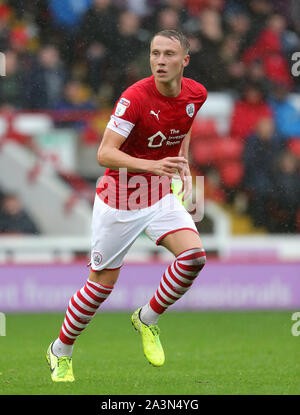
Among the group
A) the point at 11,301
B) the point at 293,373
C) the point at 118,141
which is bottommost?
the point at 11,301

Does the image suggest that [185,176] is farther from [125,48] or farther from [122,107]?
[125,48]

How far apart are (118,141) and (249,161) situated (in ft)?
19.6

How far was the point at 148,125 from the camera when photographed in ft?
18.6

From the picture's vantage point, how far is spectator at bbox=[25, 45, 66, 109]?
11320 mm

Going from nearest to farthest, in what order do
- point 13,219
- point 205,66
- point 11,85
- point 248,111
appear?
point 13,219 → point 205,66 → point 11,85 → point 248,111

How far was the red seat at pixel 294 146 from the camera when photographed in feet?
38.1

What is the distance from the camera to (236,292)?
34.7 ft

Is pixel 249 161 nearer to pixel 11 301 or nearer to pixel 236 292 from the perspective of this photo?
pixel 236 292

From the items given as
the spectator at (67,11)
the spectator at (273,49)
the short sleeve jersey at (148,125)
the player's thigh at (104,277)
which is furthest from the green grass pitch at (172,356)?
the spectator at (67,11)

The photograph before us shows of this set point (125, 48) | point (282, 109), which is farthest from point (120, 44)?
point (282, 109)

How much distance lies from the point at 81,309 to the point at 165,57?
170 cm

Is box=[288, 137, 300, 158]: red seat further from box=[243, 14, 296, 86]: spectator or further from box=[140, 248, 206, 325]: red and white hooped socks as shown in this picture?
box=[140, 248, 206, 325]: red and white hooped socks

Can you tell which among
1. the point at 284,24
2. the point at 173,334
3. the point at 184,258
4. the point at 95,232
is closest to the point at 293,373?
the point at 184,258
